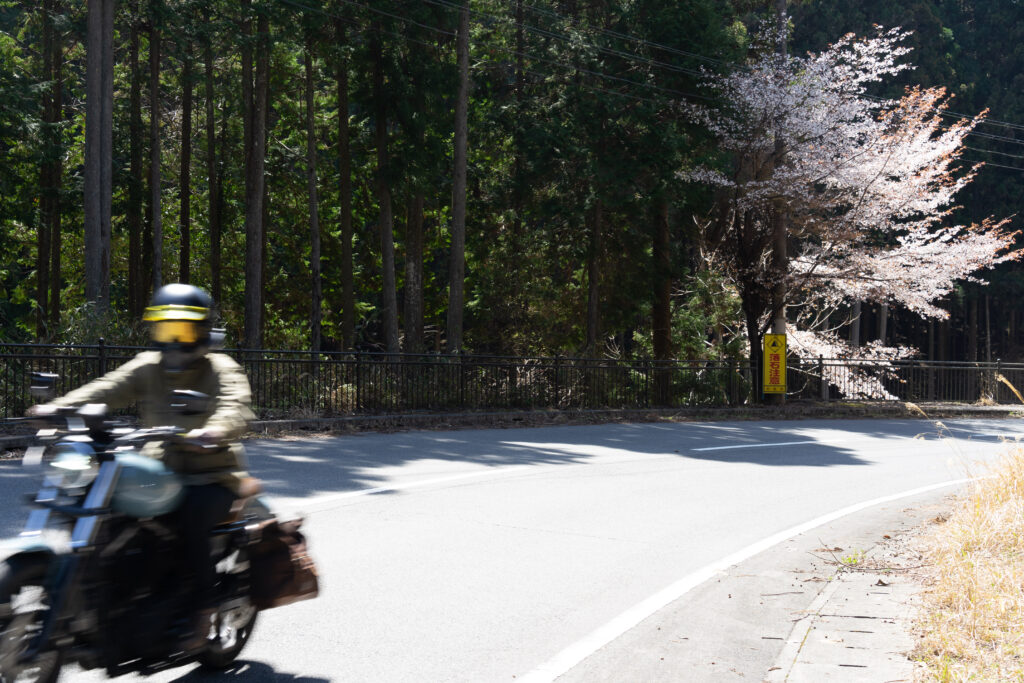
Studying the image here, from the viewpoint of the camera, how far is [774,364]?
27891mm

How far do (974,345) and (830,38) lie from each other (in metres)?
18.1

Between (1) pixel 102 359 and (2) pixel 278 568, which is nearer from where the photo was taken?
(2) pixel 278 568

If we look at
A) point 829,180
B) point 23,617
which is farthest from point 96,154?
point 829,180

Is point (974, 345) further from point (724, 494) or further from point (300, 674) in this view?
point (300, 674)

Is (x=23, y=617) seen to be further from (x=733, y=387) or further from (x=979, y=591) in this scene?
(x=733, y=387)

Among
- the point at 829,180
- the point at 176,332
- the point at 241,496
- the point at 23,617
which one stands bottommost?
the point at 23,617

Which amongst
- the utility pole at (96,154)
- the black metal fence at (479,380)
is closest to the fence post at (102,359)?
the black metal fence at (479,380)

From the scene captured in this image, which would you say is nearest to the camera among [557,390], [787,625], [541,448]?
[787,625]

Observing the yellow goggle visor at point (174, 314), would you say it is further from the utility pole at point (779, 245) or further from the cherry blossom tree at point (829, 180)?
the utility pole at point (779, 245)

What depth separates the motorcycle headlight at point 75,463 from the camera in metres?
3.70

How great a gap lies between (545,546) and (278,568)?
3.55 meters

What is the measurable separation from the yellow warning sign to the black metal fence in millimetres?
967

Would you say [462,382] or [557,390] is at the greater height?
[462,382]

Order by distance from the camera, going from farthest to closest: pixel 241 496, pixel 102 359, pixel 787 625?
pixel 102 359 < pixel 787 625 < pixel 241 496
